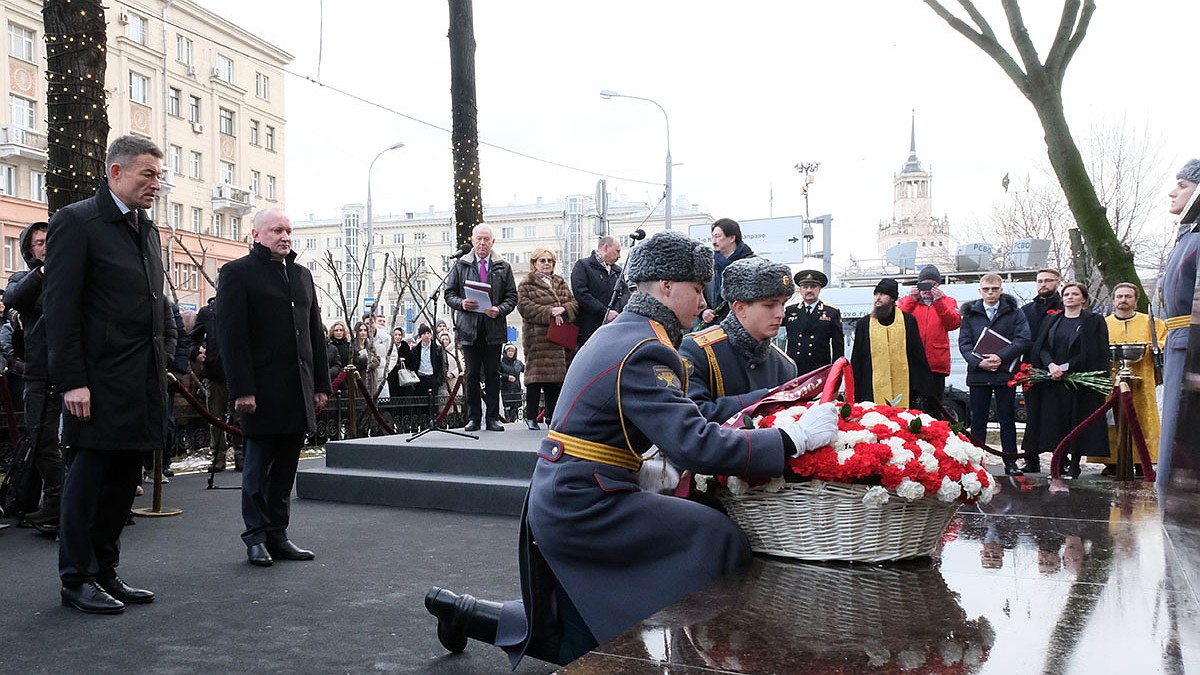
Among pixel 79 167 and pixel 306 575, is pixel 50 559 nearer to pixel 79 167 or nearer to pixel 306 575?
pixel 306 575

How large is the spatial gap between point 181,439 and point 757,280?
10.5 m

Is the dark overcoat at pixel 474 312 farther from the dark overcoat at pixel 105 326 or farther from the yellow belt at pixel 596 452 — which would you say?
the yellow belt at pixel 596 452

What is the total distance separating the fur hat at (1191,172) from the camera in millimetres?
4477

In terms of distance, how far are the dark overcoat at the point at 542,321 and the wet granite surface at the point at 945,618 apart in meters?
5.82

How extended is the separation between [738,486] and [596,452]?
452 mm

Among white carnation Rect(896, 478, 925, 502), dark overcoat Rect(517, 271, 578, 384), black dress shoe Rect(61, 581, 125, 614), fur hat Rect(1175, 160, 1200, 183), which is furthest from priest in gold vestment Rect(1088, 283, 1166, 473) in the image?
black dress shoe Rect(61, 581, 125, 614)

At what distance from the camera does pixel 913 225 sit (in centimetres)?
10481

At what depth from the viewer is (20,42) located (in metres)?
36.7

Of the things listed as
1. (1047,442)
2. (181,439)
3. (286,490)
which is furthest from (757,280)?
(181,439)

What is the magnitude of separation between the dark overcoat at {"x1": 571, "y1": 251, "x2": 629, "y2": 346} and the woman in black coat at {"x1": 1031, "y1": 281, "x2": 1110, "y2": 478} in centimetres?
398

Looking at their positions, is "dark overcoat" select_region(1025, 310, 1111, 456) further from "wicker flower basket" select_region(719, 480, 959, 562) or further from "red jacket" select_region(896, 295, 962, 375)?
"wicker flower basket" select_region(719, 480, 959, 562)

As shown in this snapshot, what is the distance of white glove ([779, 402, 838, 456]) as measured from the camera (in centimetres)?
304

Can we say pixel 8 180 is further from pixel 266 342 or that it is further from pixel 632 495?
pixel 632 495

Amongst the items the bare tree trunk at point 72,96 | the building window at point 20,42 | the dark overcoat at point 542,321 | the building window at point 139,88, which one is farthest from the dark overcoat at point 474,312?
the building window at point 139,88
